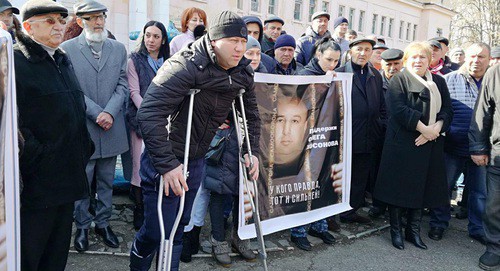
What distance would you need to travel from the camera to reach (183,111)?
3.12 meters

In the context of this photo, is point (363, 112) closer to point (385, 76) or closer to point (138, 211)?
point (385, 76)

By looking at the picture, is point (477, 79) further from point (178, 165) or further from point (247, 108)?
point (178, 165)

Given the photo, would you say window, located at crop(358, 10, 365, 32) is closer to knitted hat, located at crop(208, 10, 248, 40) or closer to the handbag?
the handbag

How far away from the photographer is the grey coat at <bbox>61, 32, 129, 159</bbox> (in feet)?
13.9

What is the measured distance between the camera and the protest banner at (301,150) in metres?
4.49

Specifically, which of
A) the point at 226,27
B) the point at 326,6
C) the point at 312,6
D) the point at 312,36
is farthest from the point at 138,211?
the point at 326,6

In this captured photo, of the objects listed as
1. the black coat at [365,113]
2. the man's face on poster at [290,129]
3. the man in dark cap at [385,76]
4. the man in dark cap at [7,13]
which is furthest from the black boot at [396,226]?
the man in dark cap at [7,13]

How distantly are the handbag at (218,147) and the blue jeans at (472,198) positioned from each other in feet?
9.55

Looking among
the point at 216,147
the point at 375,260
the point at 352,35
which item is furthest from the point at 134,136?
the point at 352,35

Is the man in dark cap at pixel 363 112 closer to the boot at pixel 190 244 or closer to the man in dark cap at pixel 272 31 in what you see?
the man in dark cap at pixel 272 31

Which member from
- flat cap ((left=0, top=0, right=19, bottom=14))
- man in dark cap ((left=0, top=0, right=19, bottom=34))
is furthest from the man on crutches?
flat cap ((left=0, top=0, right=19, bottom=14))

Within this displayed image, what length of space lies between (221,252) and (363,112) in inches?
92.4

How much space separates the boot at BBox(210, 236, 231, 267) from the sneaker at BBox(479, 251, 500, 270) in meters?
2.69

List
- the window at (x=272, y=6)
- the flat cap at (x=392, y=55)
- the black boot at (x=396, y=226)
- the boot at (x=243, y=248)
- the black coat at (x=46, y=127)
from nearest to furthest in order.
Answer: the black coat at (x=46, y=127), the boot at (x=243, y=248), the black boot at (x=396, y=226), the flat cap at (x=392, y=55), the window at (x=272, y=6)
